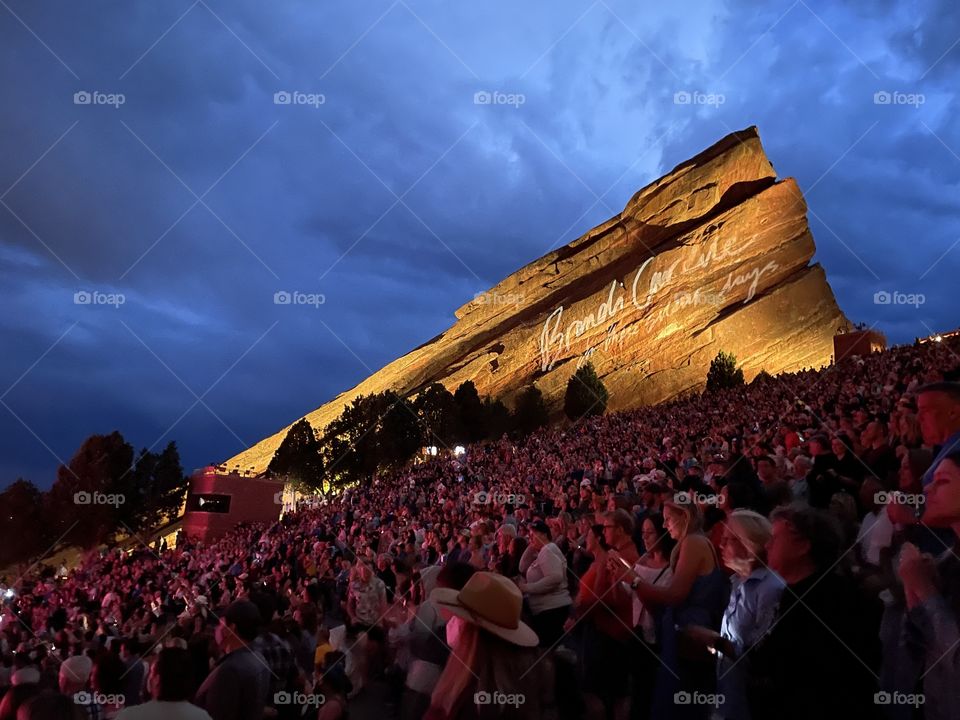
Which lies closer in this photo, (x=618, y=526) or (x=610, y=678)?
(x=610, y=678)

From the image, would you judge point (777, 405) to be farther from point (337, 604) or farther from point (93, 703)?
point (93, 703)

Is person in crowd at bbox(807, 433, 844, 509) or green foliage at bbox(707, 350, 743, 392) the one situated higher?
green foliage at bbox(707, 350, 743, 392)

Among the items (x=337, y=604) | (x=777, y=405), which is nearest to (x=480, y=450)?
(x=777, y=405)

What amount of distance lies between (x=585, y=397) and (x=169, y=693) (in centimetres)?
5018

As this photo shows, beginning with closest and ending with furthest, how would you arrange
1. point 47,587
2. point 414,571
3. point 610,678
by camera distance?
point 610,678 < point 414,571 < point 47,587

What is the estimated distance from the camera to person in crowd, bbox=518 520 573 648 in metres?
4.98

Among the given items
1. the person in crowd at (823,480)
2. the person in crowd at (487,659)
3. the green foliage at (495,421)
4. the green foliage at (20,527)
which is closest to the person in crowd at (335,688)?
the person in crowd at (487,659)

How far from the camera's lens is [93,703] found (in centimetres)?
451

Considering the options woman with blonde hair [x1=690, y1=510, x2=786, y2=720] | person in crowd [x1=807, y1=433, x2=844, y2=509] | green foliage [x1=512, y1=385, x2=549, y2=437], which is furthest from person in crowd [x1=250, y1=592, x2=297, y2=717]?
green foliage [x1=512, y1=385, x2=549, y2=437]

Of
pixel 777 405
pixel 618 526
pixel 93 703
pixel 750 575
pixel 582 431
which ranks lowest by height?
pixel 93 703

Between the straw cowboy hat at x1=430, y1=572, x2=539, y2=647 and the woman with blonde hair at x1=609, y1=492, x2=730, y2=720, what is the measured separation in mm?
1416

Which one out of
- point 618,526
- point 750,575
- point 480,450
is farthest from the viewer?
point 480,450

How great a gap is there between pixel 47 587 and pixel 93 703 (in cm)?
2027

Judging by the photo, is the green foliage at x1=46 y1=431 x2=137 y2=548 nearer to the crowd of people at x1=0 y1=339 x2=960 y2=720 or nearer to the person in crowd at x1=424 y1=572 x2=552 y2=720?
the crowd of people at x1=0 y1=339 x2=960 y2=720
